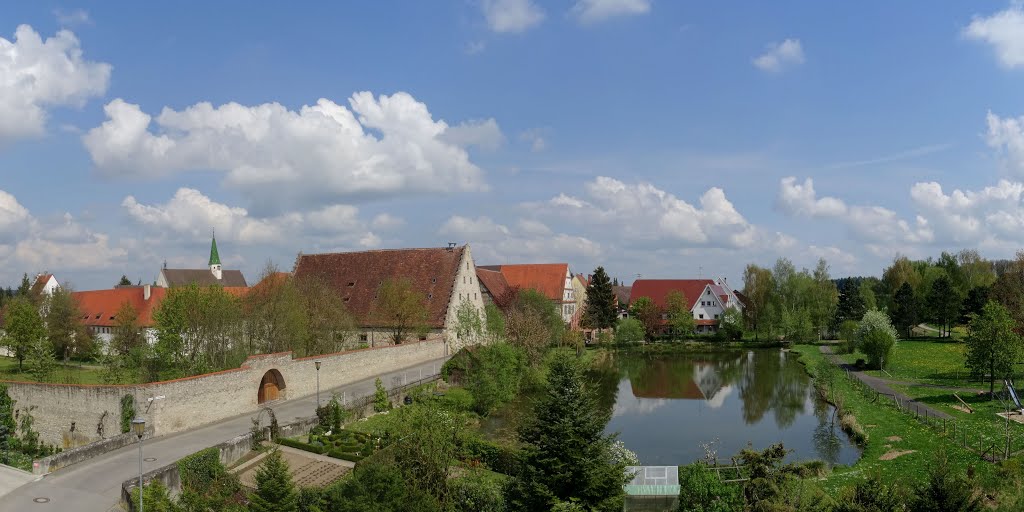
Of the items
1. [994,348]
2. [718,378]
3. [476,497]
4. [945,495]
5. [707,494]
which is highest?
[994,348]

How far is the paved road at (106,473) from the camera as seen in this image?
17625 mm

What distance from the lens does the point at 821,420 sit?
32094 millimetres

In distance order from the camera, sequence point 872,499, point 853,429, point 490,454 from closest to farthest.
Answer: point 872,499, point 490,454, point 853,429

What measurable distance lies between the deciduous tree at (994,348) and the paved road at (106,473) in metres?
32.9

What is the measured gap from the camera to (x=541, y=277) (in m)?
72.8

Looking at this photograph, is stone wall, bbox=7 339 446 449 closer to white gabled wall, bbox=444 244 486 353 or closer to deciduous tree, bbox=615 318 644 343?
white gabled wall, bbox=444 244 486 353

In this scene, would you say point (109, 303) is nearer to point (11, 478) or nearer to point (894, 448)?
point (11, 478)

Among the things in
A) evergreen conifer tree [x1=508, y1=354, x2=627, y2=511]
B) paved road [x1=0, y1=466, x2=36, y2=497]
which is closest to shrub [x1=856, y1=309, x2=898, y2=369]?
evergreen conifer tree [x1=508, y1=354, x2=627, y2=511]

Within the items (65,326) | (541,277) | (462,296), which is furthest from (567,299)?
(65,326)

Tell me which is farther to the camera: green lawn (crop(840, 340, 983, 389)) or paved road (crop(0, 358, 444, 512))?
green lawn (crop(840, 340, 983, 389))

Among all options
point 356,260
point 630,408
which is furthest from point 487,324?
point 630,408

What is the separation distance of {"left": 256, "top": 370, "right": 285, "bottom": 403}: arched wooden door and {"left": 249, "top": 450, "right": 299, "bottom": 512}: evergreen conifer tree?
1616cm

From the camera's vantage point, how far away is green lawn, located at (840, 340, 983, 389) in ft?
129

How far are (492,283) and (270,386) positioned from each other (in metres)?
33.5
